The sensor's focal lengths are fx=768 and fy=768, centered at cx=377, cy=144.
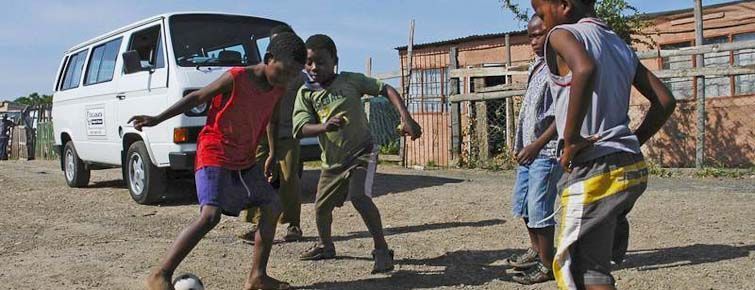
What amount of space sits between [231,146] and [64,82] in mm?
7413

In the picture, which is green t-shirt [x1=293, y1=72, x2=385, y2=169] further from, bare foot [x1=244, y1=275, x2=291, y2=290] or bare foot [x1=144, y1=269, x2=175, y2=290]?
bare foot [x1=144, y1=269, x2=175, y2=290]

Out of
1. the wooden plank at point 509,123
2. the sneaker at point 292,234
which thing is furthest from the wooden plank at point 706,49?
the sneaker at point 292,234

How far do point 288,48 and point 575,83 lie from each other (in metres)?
1.86

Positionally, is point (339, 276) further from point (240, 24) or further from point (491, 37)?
point (491, 37)

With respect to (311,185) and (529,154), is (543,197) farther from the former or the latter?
(311,185)

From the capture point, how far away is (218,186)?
13.7 feet

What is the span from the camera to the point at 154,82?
7.87 m

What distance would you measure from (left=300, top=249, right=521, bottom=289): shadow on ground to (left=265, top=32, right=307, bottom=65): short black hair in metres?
1.38

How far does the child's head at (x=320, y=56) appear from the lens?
471 centimetres

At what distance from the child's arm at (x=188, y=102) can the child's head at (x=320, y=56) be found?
2.33ft

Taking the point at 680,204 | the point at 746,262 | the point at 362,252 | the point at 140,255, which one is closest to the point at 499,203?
the point at 680,204

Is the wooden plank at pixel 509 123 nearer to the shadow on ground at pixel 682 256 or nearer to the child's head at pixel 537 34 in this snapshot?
the shadow on ground at pixel 682 256

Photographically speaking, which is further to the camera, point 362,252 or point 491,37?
point 491,37

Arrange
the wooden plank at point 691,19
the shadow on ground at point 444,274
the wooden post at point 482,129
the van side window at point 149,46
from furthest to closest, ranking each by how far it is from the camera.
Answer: the wooden plank at point 691,19 → the wooden post at point 482,129 → the van side window at point 149,46 → the shadow on ground at point 444,274
